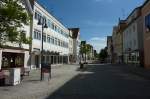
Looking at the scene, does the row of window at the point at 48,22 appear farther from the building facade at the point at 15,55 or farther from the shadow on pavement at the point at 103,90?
the shadow on pavement at the point at 103,90

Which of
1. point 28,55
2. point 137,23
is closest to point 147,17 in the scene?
point 137,23

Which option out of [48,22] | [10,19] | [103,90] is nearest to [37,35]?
[48,22]

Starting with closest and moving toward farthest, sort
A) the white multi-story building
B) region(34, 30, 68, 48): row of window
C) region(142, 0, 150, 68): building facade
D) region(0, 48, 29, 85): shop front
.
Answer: region(0, 48, 29, 85): shop front → region(142, 0, 150, 68): building facade → the white multi-story building → region(34, 30, 68, 48): row of window

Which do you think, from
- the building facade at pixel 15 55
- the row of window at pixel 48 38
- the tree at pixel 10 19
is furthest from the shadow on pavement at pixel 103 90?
the row of window at pixel 48 38

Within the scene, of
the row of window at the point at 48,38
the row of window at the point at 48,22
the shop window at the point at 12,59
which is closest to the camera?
the shop window at the point at 12,59

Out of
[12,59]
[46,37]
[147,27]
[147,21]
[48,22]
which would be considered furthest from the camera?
[48,22]

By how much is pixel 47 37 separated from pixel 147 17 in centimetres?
1952

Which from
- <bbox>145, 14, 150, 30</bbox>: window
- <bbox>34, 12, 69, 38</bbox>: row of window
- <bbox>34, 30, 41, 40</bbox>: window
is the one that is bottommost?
<bbox>34, 30, 41, 40</bbox>: window

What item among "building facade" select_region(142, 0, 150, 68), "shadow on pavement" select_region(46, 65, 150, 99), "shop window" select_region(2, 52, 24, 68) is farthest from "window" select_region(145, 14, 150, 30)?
"shadow on pavement" select_region(46, 65, 150, 99)

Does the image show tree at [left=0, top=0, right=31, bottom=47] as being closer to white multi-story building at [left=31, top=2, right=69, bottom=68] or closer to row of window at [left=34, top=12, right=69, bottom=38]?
white multi-story building at [left=31, top=2, right=69, bottom=68]

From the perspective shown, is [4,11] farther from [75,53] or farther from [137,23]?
[75,53]

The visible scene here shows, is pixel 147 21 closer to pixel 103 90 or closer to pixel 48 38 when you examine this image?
pixel 48 38

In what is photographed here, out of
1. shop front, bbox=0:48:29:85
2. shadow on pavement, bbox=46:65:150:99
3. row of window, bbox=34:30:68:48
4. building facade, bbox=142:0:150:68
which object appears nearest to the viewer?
shadow on pavement, bbox=46:65:150:99

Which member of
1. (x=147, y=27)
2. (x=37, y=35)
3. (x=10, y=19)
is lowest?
(x=10, y=19)
